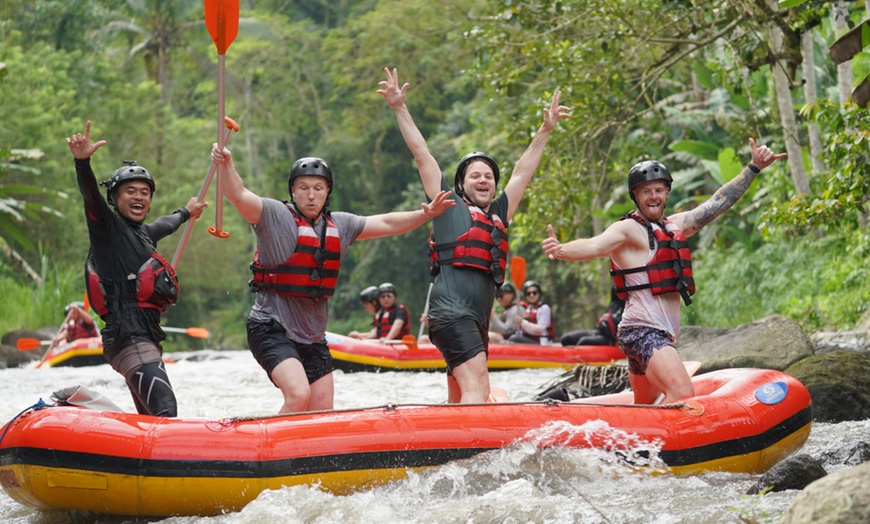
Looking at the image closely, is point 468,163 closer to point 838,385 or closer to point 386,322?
point 838,385

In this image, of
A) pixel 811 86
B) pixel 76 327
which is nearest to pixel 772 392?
pixel 811 86

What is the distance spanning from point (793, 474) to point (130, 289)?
11.0ft

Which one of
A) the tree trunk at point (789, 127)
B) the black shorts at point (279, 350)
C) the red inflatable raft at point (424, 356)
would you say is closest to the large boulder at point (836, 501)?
the black shorts at point (279, 350)

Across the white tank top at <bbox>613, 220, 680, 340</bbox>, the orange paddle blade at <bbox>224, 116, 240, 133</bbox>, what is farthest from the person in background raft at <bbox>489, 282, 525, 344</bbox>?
the orange paddle blade at <bbox>224, 116, 240, 133</bbox>

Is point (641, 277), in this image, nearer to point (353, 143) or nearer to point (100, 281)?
point (100, 281)

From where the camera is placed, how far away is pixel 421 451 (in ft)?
16.6

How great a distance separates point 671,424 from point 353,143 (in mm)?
28485

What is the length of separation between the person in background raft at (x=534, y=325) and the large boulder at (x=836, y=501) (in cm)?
1021

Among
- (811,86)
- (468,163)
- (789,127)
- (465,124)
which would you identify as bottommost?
(468,163)

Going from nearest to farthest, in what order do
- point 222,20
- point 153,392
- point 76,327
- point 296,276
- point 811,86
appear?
1. point 153,392
2. point 296,276
3. point 222,20
4. point 811,86
5. point 76,327

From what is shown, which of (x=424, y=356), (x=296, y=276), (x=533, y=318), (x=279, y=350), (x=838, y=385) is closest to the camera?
(x=279, y=350)

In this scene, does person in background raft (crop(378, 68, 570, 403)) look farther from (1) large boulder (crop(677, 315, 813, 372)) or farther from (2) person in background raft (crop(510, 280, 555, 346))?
(2) person in background raft (crop(510, 280, 555, 346))

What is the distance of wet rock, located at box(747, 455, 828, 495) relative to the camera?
4.70 m

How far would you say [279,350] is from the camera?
5.34 metres
